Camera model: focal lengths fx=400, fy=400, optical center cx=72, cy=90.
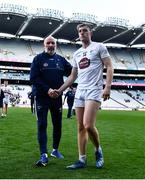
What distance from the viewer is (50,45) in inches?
245

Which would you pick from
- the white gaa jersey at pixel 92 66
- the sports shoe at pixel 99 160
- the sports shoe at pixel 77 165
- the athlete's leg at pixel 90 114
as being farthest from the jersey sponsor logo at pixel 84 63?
the sports shoe at pixel 77 165

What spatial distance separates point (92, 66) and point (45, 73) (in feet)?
2.99

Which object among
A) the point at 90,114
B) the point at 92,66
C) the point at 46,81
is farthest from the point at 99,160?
the point at 46,81

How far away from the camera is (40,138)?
609 cm

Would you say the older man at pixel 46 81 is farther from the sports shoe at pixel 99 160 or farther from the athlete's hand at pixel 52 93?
the sports shoe at pixel 99 160

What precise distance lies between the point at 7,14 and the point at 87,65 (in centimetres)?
4953

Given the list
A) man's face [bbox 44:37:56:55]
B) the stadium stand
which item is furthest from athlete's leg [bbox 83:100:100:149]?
the stadium stand

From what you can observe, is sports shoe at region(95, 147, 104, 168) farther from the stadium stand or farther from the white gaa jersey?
the stadium stand

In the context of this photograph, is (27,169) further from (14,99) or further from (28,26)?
(28,26)

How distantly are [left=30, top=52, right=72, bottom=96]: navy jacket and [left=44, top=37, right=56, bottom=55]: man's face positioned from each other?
0.23 ft

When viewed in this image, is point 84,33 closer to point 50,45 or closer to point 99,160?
point 50,45

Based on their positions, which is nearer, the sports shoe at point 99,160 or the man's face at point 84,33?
the sports shoe at point 99,160

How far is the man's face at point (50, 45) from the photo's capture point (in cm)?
618

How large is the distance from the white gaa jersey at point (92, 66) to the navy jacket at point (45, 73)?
0.63 m
